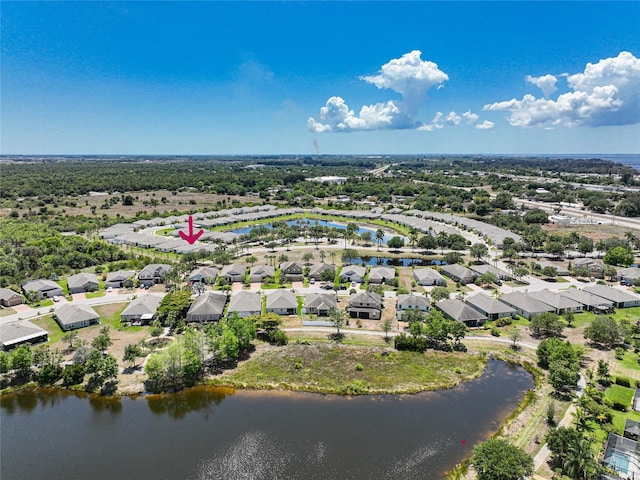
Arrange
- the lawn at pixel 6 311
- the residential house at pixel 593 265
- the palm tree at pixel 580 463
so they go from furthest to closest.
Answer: the residential house at pixel 593 265, the lawn at pixel 6 311, the palm tree at pixel 580 463

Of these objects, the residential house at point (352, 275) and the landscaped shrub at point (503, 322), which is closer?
the landscaped shrub at point (503, 322)

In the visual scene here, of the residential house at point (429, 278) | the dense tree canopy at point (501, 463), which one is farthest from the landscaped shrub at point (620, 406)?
the residential house at point (429, 278)

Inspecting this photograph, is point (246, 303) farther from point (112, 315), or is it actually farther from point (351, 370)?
point (351, 370)

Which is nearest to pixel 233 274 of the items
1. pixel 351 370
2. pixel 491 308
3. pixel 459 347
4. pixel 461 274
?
pixel 351 370

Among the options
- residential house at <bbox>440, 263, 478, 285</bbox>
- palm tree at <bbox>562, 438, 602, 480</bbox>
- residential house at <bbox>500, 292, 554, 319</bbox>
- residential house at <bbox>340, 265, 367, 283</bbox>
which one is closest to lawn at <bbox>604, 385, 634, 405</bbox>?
palm tree at <bbox>562, 438, 602, 480</bbox>

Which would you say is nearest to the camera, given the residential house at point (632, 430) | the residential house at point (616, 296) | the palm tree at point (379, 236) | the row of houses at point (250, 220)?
the residential house at point (632, 430)

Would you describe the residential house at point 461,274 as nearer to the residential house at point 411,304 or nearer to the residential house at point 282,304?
the residential house at point 411,304
